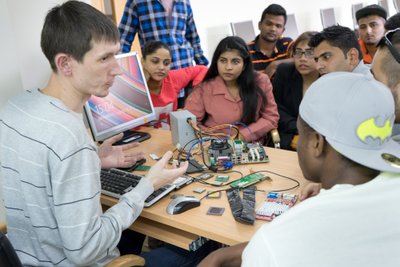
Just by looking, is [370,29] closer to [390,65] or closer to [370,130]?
[390,65]

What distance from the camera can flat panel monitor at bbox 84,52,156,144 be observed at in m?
2.02

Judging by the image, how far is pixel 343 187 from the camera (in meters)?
0.80

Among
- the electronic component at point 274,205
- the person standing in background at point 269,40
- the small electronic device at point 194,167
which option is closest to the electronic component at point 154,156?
the small electronic device at point 194,167

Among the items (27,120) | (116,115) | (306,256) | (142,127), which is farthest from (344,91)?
(142,127)

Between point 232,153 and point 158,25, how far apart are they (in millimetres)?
1660

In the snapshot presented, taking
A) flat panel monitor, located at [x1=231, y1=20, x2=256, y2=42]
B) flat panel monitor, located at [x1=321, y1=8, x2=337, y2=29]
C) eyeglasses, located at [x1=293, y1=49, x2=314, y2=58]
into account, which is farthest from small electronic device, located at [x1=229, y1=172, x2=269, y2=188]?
flat panel monitor, located at [x1=321, y1=8, x2=337, y2=29]

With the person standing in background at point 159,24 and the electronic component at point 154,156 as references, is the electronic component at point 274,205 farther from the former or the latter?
the person standing in background at point 159,24

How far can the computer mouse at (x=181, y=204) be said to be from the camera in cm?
142

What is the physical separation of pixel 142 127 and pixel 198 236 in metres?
1.21

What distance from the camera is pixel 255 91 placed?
248 cm

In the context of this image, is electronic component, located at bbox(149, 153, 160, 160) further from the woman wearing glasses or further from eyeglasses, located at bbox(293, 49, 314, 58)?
eyeglasses, located at bbox(293, 49, 314, 58)

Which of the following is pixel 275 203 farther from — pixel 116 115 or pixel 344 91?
pixel 116 115

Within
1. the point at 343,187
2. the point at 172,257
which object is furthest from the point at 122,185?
the point at 343,187

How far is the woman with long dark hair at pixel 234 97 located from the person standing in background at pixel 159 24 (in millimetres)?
771
